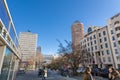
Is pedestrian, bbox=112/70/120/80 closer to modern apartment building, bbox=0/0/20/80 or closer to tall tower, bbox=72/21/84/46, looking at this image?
modern apartment building, bbox=0/0/20/80

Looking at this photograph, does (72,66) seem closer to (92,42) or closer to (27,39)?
(92,42)

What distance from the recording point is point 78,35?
352 feet

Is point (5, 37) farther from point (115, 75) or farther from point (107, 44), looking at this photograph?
point (107, 44)

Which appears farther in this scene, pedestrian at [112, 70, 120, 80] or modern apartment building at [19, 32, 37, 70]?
modern apartment building at [19, 32, 37, 70]

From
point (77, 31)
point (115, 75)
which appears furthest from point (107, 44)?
point (77, 31)

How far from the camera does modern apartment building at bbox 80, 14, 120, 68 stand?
3524cm

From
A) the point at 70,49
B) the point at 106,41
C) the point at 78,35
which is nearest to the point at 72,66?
the point at 70,49

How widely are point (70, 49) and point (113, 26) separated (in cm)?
2080

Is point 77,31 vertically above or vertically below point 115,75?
above

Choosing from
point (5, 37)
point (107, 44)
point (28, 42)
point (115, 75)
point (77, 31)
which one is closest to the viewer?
point (5, 37)

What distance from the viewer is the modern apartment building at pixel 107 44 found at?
35.2 m

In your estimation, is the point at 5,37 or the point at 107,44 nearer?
the point at 5,37

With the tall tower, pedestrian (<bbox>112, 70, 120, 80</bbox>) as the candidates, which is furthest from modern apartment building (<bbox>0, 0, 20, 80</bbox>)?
the tall tower

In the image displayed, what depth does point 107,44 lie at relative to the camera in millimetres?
40406
